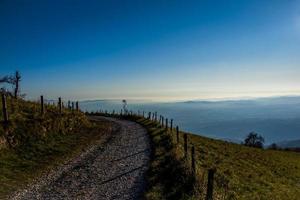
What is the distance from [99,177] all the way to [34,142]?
468 inches

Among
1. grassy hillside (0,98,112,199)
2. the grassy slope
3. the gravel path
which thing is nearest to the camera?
the grassy slope

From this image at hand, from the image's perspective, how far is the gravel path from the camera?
21828 millimetres

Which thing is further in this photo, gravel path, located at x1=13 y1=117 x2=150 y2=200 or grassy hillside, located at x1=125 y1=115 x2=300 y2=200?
gravel path, located at x1=13 y1=117 x2=150 y2=200

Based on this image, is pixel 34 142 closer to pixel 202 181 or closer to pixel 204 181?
pixel 204 181

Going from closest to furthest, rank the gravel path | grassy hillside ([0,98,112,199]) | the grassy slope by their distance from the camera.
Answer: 1. the grassy slope
2. the gravel path
3. grassy hillside ([0,98,112,199])

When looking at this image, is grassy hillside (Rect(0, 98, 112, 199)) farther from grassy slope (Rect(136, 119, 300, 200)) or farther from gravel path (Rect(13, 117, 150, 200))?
grassy slope (Rect(136, 119, 300, 200))

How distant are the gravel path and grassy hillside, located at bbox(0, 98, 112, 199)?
1.32 meters

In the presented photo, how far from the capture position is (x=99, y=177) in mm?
25984

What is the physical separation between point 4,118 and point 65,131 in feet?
31.9

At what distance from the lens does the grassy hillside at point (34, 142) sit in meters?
26.1

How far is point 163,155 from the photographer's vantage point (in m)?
33.5

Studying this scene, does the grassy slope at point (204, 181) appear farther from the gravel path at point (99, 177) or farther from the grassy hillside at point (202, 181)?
the gravel path at point (99, 177)

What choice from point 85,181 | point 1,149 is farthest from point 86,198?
point 1,149

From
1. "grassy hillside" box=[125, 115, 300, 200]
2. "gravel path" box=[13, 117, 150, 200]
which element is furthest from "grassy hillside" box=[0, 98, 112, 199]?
"grassy hillside" box=[125, 115, 300, 200]
